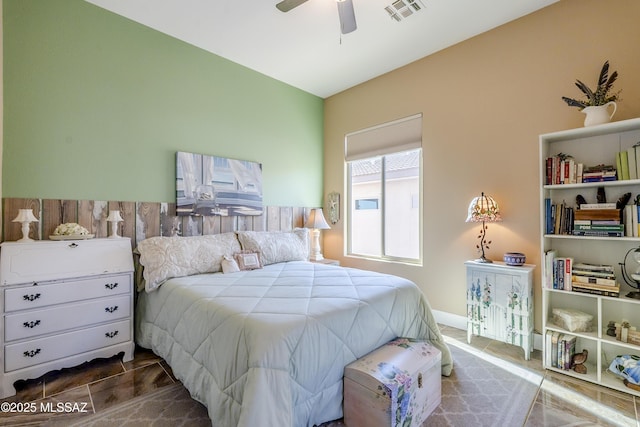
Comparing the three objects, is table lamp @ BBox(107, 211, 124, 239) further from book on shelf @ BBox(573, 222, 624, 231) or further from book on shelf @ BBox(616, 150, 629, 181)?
book on shelf @ BBox(616, 150, 629, 181)

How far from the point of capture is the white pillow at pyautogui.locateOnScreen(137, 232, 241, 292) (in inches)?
94.5

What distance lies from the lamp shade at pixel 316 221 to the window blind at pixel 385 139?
35.8 inches

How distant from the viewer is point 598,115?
6.98 feet

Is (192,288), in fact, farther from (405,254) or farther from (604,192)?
(604,192)

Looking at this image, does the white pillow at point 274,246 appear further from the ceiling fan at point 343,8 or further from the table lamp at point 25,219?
the ceiling fan at point 343,8

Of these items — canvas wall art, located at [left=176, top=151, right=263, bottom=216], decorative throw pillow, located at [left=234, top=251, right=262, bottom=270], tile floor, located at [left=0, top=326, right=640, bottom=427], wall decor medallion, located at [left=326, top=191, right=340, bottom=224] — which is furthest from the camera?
wall decor medallion, located at [left=326, top=191, right=340, bottom=224]

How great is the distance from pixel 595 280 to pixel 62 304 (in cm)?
390

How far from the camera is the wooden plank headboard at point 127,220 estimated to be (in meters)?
2.25

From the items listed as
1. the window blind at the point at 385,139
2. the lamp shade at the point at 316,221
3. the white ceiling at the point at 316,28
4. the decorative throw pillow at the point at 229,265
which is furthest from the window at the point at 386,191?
the decorative throw pillow at the point at 229,265

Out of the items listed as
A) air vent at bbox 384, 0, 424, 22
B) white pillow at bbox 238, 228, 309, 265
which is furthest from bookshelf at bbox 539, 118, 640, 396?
white pillow at bbox 238, 228, 309, 265

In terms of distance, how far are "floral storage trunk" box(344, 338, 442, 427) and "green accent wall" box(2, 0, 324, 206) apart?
249 cm

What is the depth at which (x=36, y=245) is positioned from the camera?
204 cm

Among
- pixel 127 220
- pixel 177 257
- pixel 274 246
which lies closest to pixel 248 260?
pixel 274 246

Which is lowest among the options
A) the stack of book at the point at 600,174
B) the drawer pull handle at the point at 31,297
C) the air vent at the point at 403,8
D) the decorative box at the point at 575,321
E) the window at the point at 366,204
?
the decorative box at the point at 575,321
